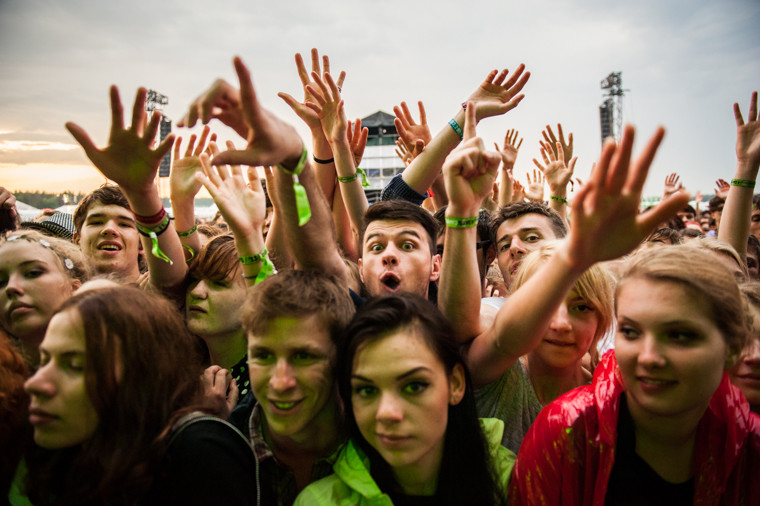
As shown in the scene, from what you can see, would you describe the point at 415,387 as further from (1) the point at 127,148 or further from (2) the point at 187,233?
(2) the point at 187,233

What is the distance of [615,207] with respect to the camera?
1234mm

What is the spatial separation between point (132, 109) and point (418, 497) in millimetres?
1826

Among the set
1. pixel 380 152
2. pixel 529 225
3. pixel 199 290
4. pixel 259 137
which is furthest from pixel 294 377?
pixel 380 152

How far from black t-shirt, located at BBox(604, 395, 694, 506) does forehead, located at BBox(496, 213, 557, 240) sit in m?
1.74

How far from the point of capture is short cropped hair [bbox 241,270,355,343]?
5.29 ft

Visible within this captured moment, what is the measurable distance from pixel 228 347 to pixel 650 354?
204 cm

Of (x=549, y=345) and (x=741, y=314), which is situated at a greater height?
(x=741, y=314)

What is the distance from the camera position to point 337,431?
5.63ft

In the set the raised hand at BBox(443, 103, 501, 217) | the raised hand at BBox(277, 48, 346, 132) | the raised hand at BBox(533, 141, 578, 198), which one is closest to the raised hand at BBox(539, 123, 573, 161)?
the raised hand at BBox(533, 141, 578, 198)

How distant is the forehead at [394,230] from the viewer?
2.36 metres

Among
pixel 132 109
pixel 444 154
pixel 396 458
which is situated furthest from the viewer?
pixel 444 154

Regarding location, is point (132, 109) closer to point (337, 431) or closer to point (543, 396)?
point (337, 431)

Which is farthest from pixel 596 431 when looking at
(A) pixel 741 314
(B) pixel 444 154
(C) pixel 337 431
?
(B) pixel 444 154

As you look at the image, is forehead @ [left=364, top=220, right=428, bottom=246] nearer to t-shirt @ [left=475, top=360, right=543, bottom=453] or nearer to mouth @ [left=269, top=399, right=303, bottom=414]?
t-shirt @ [left=475, top=360, right=543, bottom=453]
